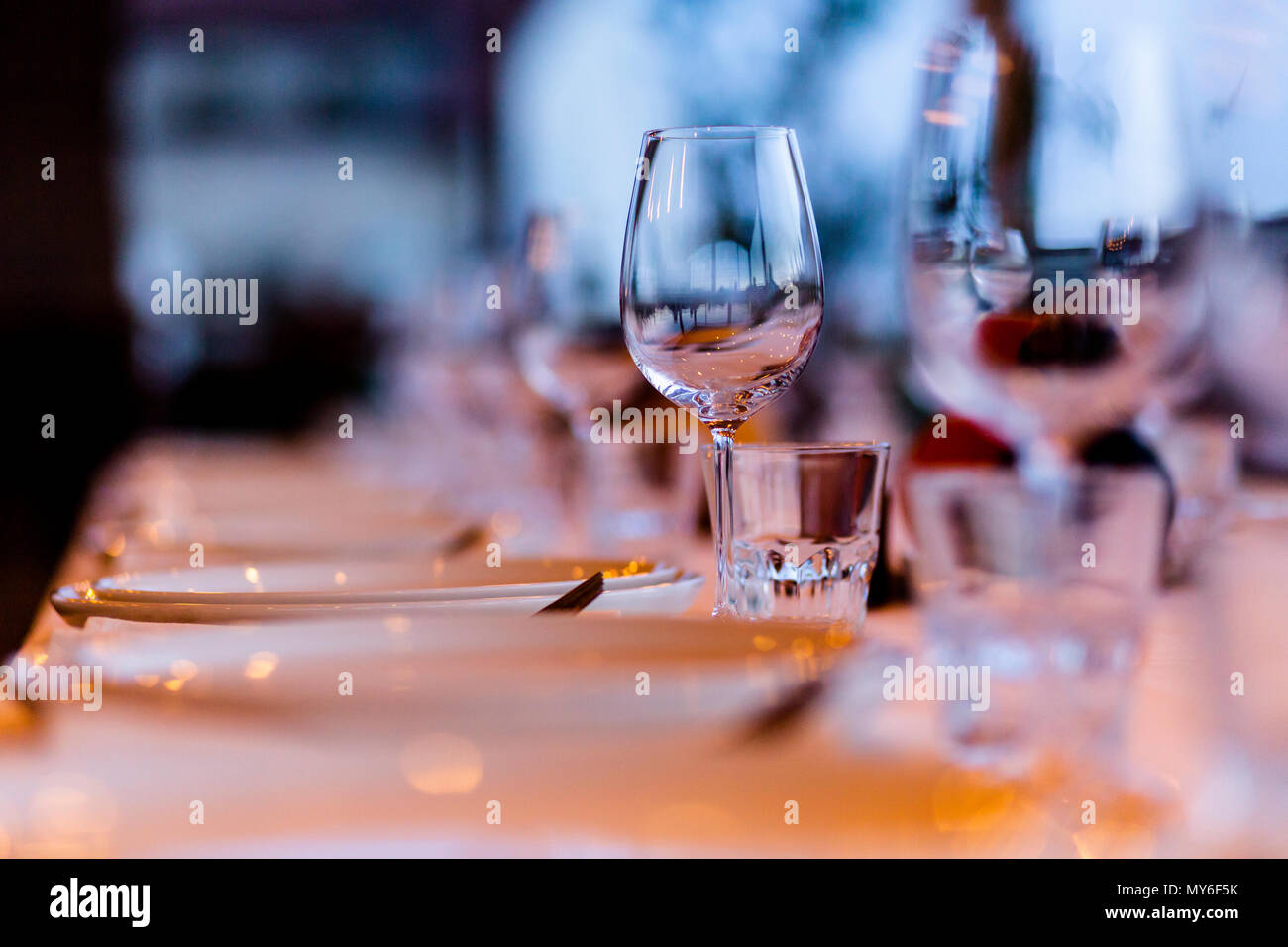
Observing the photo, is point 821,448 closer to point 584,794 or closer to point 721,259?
point 721,259

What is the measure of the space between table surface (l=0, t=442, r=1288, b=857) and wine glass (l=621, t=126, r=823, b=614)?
31cm

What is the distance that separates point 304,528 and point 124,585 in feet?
0.90

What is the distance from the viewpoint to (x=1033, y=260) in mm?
740

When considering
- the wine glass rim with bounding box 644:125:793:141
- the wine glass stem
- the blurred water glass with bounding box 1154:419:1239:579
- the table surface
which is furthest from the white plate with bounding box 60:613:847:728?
the blurred water glass with bounding box 1154:419:1239:579

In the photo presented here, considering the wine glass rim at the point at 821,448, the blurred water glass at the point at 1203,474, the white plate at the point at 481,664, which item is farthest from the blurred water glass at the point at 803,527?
the blurred water glass at the point at 1203,474

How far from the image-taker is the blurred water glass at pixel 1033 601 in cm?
36

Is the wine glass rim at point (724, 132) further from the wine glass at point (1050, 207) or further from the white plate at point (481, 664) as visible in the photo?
the white plate at point (481, 664)

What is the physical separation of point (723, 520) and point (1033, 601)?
28 cm

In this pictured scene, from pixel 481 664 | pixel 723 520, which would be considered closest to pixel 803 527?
pixel 723 520

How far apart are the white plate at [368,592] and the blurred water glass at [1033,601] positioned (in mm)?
179

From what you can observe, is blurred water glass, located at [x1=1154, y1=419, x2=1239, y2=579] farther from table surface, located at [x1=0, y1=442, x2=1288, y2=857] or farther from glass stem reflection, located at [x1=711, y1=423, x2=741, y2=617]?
table surface, located at [x1=0, y1=442, x2=1288, y2=857]
